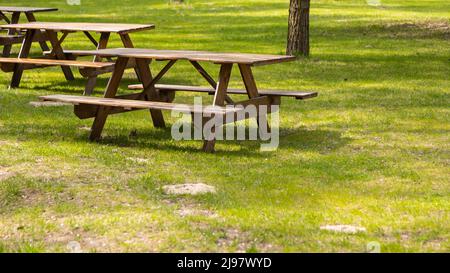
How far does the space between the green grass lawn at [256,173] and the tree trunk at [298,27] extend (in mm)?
962

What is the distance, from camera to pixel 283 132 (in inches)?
398

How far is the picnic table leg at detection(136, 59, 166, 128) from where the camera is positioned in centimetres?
1019

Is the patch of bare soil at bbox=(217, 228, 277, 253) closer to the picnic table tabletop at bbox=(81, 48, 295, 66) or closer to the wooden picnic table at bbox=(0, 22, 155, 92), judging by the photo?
the picnic table tabletop at bbox=(81, 48, 295, 66)

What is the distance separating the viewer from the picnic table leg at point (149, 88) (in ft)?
33.4

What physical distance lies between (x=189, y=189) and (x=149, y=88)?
9.36ft

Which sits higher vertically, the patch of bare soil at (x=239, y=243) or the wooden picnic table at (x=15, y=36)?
the patch of bare soil at (x=239, y=243)

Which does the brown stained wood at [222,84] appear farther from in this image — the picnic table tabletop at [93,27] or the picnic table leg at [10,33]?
the picnic table leg at [10,33]

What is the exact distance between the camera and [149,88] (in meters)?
10.2

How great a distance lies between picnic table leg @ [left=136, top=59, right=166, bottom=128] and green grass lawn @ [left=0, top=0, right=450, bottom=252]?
0.20 metres

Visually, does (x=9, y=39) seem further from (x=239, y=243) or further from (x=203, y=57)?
(x=239, y=243)

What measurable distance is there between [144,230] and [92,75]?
245 inches

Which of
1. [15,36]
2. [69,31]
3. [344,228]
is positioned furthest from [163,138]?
[15,36]

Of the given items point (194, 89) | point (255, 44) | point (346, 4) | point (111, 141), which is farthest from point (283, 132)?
point (346, 4)

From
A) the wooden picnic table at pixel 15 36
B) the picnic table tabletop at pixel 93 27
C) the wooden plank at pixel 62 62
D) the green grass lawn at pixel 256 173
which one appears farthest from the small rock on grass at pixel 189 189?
the wooden picnic table at pixel 15 36
